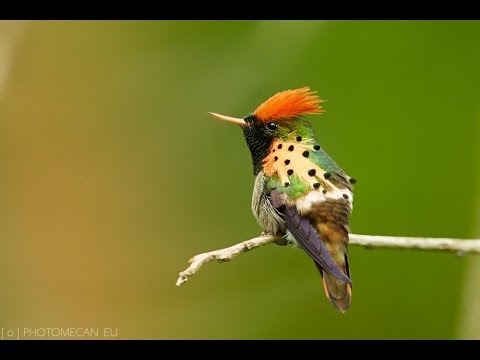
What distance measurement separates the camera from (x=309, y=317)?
4.30m

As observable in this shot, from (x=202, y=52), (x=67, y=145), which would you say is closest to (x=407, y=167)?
(x=202, y=52)

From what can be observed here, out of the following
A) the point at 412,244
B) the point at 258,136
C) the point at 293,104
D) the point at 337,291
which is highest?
the point at 293,104

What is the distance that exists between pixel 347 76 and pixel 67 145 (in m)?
1.91

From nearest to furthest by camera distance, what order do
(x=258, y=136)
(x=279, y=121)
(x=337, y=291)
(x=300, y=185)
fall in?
(x=337, y=291) → (x=300, y=185) → (x=279, y=121) → (x=258, y=136)

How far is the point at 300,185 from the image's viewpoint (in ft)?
11.4

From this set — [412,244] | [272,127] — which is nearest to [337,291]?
[412,244]

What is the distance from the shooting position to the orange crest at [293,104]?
137 inches

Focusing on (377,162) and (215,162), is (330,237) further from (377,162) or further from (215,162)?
(215,162)

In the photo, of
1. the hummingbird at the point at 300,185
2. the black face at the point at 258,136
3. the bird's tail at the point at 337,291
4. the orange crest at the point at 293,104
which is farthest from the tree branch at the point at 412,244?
the orange crest at the point at 293,104

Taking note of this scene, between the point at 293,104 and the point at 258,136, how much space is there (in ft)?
1.01

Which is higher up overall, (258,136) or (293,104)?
(293,104)

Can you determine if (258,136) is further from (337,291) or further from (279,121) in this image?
(337,291)

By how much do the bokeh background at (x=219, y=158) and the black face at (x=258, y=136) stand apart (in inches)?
13.5

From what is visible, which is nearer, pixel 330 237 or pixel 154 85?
pixel 330 237
